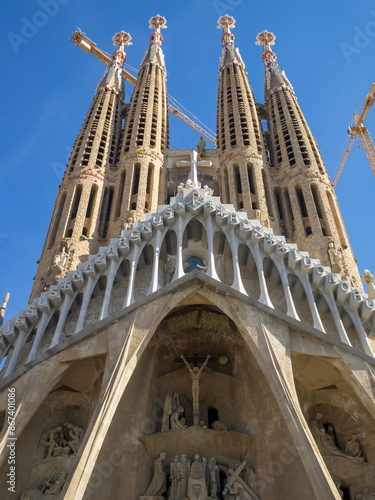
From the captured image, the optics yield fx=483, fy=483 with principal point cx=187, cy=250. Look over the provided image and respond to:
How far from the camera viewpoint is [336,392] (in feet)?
43.2

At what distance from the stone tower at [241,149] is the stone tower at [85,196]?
5512 mm

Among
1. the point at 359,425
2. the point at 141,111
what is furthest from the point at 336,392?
the point at 141,111

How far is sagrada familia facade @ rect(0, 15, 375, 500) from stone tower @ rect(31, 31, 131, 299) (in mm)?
226

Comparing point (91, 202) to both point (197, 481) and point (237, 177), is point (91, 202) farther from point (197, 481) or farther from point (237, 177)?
point (197, 481)

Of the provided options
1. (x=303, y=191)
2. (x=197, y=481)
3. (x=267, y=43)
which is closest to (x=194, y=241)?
(x=303, y=191)

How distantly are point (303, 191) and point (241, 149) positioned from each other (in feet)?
13.5

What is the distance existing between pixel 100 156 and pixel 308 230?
34.4ft

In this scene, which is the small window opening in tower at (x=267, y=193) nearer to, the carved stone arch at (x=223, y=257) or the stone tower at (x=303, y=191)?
the stone tower at (x=303, y=191)

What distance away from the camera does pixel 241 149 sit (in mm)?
23156

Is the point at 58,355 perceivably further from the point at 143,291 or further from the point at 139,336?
the point at 143,291

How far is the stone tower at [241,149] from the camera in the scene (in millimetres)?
20781

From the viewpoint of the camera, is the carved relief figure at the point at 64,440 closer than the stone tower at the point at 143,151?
Yes

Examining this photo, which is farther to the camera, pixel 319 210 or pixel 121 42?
pixel 121 42

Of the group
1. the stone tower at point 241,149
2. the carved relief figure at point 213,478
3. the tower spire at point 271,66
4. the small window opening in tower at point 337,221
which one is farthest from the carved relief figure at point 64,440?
the tower spire at point 271,66
